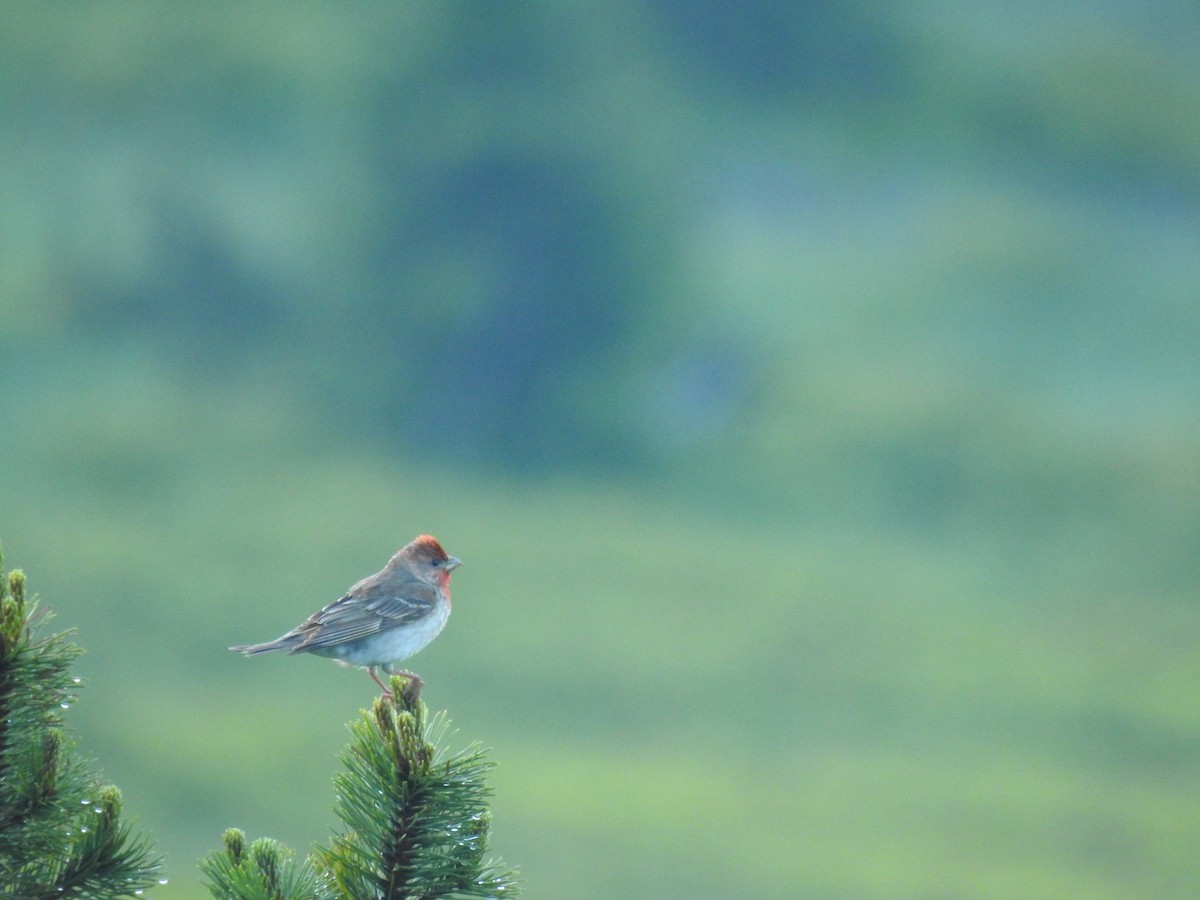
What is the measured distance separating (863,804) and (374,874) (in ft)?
120

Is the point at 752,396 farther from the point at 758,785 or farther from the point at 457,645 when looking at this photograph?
the point at 758,785

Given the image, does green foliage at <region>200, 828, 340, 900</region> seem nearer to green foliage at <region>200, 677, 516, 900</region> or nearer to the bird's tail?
green foliage at <region>200, 677, 516, 900</region>

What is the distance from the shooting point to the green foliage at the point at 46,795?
4891 mm

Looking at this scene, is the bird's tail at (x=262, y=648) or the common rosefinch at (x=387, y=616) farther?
the common rosefinch at (x=387, y=616)

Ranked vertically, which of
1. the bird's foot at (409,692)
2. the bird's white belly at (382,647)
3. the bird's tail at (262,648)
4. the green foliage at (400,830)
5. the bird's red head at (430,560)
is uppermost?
the bird's red head at (430,560)

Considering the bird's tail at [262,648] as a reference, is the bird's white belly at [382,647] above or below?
above

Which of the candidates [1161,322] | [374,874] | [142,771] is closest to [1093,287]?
[1161,322]

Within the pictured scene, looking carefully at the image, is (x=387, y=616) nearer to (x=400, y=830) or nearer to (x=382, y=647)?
(x=382, y=647)

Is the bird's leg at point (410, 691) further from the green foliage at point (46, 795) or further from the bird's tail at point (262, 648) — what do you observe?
the bird's tail at point (262, 648)

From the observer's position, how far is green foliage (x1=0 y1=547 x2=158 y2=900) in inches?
193

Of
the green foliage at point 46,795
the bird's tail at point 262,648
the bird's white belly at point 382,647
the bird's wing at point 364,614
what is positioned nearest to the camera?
the green foliage at point 46,795

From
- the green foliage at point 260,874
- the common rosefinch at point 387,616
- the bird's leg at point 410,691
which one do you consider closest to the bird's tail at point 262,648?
the common rosefinch at point 387,616

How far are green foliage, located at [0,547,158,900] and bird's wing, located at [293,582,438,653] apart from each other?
4.96m

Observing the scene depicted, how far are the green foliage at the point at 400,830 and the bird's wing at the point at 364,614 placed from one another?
4.95 meters
